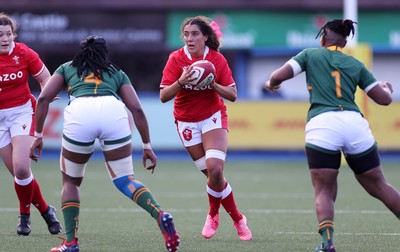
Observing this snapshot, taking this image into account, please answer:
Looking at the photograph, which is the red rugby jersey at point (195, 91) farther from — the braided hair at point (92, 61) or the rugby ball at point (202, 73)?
the braided hair at point (92, 61)

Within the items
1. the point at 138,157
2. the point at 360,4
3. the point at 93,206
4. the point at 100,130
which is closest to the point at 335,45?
the point at 100,130

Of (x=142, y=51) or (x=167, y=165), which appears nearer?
(x=167, y=165)

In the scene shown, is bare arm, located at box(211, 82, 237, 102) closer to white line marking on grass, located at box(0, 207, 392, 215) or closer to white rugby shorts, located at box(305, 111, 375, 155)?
white rugby shorts, located at box(305, 111, 375, 155)

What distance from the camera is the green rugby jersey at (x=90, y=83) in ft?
26.2

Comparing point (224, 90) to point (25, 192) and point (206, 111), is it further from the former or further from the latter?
point (25, 192)

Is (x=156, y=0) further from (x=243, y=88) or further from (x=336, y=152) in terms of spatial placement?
(x=336, y=152)

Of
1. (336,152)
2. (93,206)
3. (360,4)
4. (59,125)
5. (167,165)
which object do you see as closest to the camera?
(336,152)

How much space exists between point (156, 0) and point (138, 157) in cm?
560

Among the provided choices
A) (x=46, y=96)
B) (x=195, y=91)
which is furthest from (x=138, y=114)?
(x=195, y=91)

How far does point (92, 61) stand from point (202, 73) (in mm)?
1174

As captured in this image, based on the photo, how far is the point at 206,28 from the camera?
9.44m

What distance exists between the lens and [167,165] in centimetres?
2073

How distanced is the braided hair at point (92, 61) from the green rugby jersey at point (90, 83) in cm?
4

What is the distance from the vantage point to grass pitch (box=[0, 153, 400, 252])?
29.4ft
